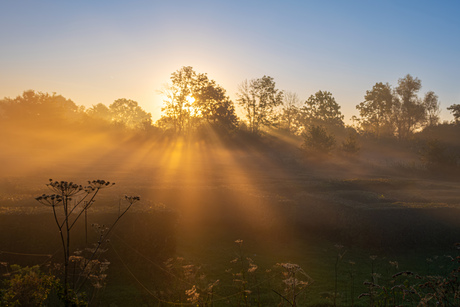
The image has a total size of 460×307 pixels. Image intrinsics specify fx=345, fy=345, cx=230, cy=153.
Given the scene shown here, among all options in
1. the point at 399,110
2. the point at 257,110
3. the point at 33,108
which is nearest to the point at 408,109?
the point at 399,110

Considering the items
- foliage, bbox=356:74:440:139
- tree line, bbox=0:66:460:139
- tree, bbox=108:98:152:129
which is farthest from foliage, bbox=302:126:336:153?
tree, bbox=108:98:152:129

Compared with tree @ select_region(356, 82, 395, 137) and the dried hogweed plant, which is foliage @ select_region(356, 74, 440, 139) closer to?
tree @ select_region(356, 82, 395, 137)

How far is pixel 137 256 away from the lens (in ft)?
30.9

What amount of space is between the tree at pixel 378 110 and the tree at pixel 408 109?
1515 millimetres

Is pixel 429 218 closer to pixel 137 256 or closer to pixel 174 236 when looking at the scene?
pixel 174 236

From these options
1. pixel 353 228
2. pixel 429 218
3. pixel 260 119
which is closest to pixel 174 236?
pixel 353 228

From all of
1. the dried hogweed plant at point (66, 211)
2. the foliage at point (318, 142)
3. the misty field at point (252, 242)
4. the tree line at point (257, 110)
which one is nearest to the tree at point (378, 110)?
the tree line at point (257, 110)

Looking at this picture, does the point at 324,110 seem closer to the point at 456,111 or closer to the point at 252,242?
the point at 456,111

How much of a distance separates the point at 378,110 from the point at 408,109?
587 cm

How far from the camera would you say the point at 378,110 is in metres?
76.0

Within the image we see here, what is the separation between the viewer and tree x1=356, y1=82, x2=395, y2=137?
74.5m

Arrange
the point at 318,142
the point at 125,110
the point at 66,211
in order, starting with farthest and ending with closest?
the point at 125,110, the point at 318,142, the point at 66,211

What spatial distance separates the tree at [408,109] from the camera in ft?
241

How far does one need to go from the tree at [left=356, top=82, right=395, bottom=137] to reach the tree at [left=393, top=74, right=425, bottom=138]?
152cm
